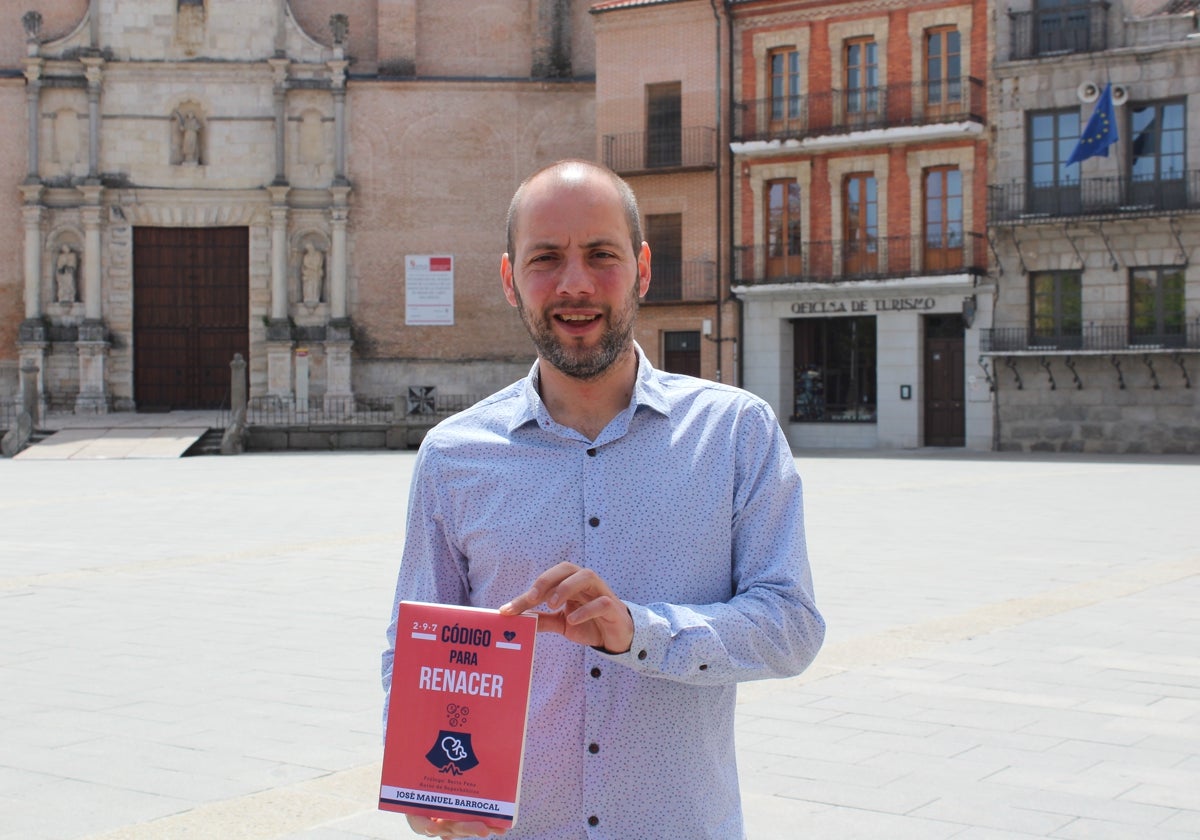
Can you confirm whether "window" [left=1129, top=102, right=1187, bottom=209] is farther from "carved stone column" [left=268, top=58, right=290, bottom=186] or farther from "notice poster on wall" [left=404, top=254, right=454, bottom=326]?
"carved stone column" [left=268, top=58, right=290, bottom=186]

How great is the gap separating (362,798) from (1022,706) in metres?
3.11

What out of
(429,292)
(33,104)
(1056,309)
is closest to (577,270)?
(1056,309)

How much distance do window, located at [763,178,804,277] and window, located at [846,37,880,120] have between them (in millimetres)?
2291

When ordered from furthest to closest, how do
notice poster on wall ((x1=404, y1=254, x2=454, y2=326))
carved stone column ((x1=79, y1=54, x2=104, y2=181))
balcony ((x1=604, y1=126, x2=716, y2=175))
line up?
1. notice poster on wall ((x1=404, y1=254, x2=454, y2=326))
2. carved stone column ((x1=79, y1=54, x2=104, y2=181))
3. balcony ((x1=604, y1=126, x2=716, y2=175))

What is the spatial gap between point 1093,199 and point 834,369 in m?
6.99

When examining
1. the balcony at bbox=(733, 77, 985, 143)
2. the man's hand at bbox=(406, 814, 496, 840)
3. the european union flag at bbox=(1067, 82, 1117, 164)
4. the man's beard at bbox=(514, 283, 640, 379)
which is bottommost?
the man's hand at bbox=(406, 814, 496, 840)

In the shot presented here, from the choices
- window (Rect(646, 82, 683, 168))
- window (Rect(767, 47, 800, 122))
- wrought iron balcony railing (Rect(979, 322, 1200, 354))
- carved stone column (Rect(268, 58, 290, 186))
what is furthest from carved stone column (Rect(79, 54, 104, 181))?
wrought iron balcony railing (Rect(979, 322, 1200, 354))

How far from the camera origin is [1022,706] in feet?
23.1

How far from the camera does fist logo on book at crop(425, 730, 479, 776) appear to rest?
2383 millimetres

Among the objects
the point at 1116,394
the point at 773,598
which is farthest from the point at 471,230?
the point at 773,598

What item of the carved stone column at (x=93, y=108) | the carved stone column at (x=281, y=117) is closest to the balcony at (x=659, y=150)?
the carved stone column at (x=281, y=117)

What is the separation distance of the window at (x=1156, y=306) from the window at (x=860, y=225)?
5.65 metres

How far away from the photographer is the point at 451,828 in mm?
2396

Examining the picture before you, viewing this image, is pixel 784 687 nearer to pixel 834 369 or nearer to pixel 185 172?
pixel 834 369
